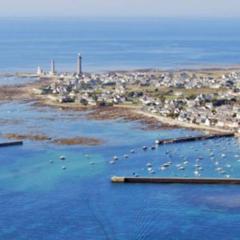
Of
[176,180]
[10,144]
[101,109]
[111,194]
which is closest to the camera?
[111,194]

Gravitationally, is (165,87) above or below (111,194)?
below

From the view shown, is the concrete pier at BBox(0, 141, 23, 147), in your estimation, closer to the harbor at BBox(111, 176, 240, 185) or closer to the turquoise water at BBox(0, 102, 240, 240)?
the turquoise water at BBox(0, 102, 240, 240)

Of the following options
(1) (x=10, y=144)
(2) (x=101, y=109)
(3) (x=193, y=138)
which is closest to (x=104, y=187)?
(1) (x=10, y=144)

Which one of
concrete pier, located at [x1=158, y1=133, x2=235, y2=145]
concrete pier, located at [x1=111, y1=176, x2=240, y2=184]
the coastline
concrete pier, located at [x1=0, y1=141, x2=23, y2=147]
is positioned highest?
concrete pier, located at [x1=111, y1=176, x2=240, y2=184]

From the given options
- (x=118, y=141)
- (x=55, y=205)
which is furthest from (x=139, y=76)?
(x=55, y=205)

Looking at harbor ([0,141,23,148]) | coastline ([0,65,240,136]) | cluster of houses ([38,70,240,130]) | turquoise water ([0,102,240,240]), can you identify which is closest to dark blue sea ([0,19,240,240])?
turquoise water ([0,102,240,240])

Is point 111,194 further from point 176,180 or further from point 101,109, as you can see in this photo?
point 101,109
